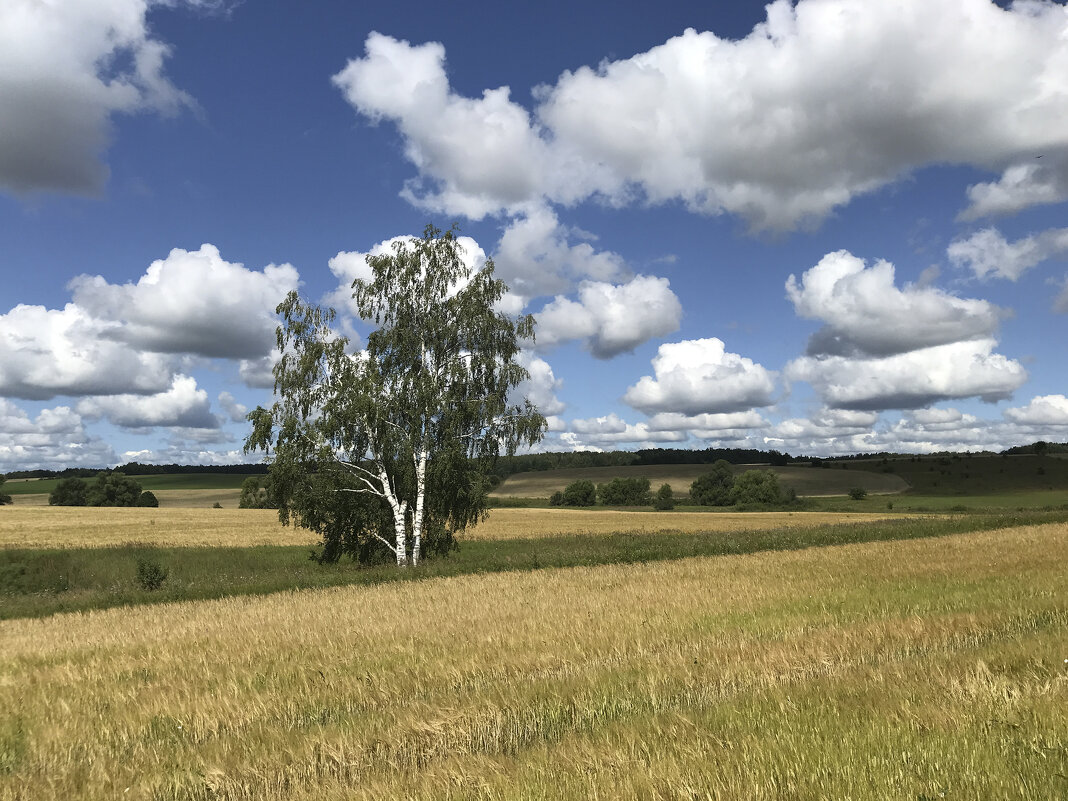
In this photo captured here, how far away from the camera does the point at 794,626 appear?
11.9 m

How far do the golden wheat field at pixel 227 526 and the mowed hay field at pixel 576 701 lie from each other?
1795 inches

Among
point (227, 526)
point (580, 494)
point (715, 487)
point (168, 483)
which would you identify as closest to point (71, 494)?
point (168, 483)

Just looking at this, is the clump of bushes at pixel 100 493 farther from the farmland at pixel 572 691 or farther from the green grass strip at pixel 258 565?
the farmland at pixel 572 691

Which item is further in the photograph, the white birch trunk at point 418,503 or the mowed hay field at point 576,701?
the white birch trunk at point 418,503

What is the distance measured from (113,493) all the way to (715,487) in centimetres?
10404

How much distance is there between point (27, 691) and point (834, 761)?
11.4m

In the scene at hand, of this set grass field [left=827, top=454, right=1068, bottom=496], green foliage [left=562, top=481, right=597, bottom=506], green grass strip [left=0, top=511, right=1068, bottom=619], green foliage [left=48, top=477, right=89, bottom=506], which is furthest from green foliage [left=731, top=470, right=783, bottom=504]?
green foliage [left=48, top=477, right=89, bottom=506]

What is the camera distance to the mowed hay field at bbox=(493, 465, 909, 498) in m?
132

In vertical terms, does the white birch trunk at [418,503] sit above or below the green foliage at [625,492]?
above

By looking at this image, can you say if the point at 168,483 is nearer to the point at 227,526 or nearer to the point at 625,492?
the point at 625,492

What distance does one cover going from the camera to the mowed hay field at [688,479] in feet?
433

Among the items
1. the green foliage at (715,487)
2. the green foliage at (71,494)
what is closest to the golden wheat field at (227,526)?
the green foliage at (71,494)

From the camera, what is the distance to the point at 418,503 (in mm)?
33312

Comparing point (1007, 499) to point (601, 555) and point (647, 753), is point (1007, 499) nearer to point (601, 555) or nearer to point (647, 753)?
point (601, 555)
